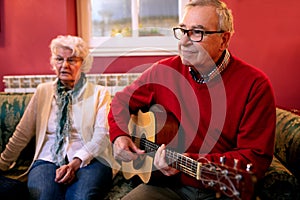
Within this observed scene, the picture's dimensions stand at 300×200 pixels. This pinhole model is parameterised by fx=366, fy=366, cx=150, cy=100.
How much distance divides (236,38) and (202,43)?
1.19 metres

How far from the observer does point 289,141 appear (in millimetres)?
1707

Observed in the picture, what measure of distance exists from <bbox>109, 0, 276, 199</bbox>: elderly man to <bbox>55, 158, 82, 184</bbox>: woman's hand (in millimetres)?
272

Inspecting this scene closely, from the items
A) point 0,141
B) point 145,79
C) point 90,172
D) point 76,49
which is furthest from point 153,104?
point 0,141

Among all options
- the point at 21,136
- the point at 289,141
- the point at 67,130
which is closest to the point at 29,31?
the point at 21,136

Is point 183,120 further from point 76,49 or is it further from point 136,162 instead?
point 76,49

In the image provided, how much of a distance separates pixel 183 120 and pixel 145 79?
30 cm

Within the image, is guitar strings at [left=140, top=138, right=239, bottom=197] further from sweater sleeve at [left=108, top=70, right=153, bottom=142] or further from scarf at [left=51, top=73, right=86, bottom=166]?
scarf at [left=51, top=73, right=86, bottom=166]

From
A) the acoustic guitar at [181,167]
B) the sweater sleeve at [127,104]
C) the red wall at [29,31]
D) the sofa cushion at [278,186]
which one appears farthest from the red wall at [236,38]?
the sofa cushion at [278,186]

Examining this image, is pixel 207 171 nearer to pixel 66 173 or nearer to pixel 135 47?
pixel 66 173

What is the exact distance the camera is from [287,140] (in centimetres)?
173

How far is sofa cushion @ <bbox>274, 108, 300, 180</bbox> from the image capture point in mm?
1652

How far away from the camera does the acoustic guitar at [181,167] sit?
102cm

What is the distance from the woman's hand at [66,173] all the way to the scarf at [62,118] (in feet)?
0.33

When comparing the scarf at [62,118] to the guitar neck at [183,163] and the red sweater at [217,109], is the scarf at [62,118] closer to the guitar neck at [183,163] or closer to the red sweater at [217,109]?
the red sweater at [217,109]
